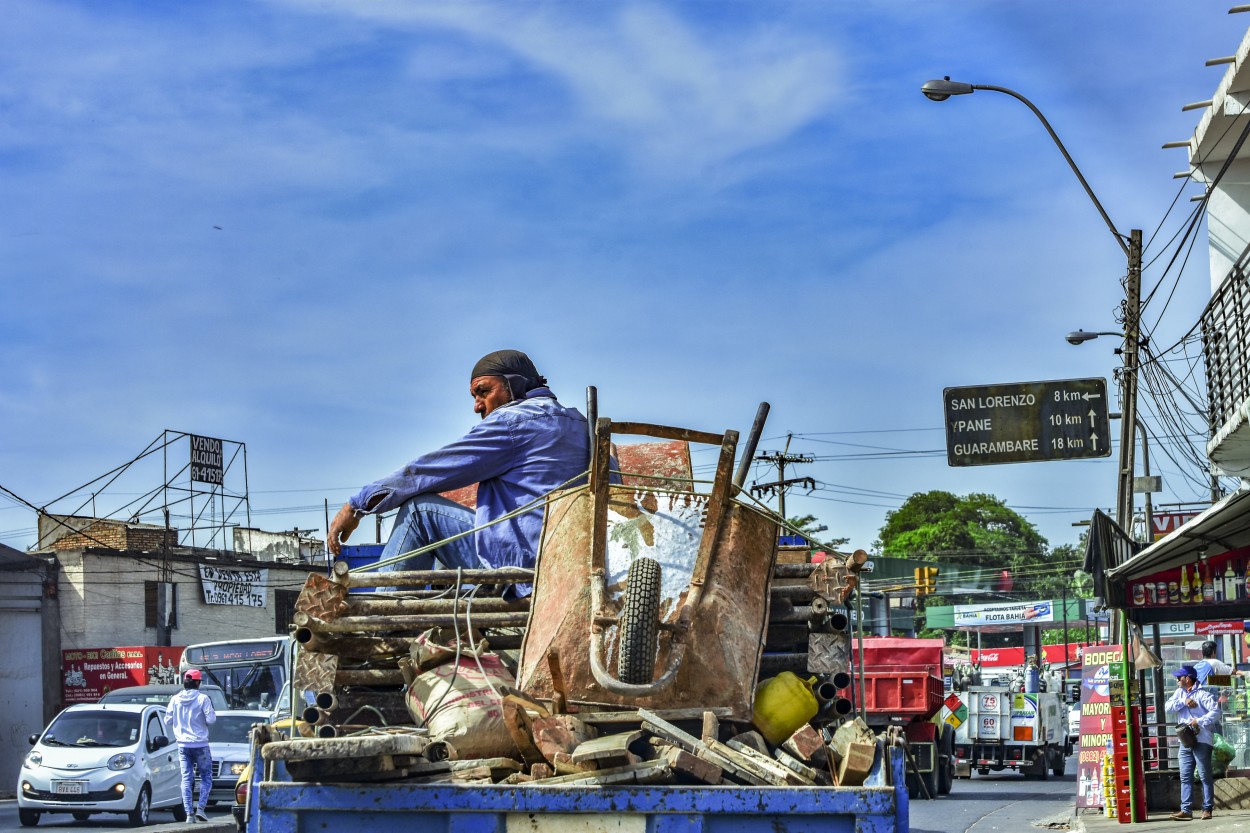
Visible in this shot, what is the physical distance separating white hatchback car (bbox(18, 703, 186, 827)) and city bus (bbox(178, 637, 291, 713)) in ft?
31.3

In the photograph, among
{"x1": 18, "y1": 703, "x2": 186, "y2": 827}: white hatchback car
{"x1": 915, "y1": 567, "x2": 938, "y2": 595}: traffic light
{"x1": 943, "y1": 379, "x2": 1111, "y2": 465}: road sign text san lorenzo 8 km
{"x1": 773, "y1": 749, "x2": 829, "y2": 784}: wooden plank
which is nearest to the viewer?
{"x1": 773, "y1": 749, "x2": 829, "y2": 784}: wooden plank

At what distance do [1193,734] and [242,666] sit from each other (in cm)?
2076

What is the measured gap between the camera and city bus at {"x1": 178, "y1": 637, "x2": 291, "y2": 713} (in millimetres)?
31938

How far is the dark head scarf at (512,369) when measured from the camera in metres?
7.20

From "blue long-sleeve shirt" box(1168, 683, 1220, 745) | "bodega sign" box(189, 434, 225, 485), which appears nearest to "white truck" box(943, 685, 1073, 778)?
"blue long-sleeve shirt" box(1168, 683, 1220, 745)

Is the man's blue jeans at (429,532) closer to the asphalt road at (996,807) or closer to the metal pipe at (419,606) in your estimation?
the metal pipe at (419,606)

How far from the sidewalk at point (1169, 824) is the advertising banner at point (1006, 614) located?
4898 centimetres

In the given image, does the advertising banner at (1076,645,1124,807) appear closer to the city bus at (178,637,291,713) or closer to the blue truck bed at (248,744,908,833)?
the blue truck bed at (248,744,908,833)

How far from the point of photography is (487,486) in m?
6.86

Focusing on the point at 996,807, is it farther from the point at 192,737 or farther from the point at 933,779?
the point at 192,737

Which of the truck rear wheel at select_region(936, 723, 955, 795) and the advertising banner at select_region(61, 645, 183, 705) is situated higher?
the advertising banner at select_region(61, 645, 183, 705)

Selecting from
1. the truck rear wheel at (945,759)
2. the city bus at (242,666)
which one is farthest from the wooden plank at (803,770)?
the city bus at (242,666)

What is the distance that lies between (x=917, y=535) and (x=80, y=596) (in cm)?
5695

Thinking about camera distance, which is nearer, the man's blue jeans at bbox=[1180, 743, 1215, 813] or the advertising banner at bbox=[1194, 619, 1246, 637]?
the man's blue jeans at bbox=[1180, 743, 1215, 813]
